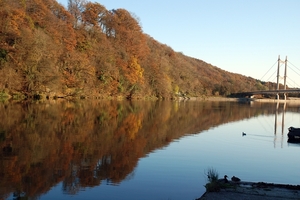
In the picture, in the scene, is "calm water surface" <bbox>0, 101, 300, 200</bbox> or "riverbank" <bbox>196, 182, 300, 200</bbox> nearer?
"riverbank" <bbox>196, 182, 300, 200</bbox>

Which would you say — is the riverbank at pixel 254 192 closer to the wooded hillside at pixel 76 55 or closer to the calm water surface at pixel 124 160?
the calm water surface at pixel 124 160

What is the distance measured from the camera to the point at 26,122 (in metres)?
20.3

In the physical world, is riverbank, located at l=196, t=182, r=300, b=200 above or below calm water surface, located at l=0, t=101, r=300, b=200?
above

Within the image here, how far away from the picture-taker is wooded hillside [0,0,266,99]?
127ft

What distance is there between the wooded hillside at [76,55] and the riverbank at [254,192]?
33992mm

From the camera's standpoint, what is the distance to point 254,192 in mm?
7801

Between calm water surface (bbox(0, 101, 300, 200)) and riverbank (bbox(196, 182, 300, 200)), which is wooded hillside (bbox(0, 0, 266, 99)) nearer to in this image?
calm water surface (bbox(0, 101, 300, 200))

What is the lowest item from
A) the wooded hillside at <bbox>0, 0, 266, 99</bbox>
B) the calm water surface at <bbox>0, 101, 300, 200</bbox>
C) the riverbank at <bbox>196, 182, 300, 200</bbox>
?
the calm water surface at <bbox>0, 101, 300, 200</bbox>

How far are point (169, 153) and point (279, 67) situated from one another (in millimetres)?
104445

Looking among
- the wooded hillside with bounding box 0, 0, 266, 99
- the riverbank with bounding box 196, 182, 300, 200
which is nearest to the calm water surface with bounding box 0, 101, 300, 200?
the riverbank with bounding box 196, 182, 300, 200

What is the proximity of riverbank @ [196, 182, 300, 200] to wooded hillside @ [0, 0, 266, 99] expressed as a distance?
33992 millimetres

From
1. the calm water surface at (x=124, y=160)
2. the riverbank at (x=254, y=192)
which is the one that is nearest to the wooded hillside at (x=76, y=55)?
the calm water surface at (x=124, y=160)

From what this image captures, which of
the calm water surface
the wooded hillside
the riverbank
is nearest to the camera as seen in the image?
the riverbank

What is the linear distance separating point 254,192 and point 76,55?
46.4 metres
